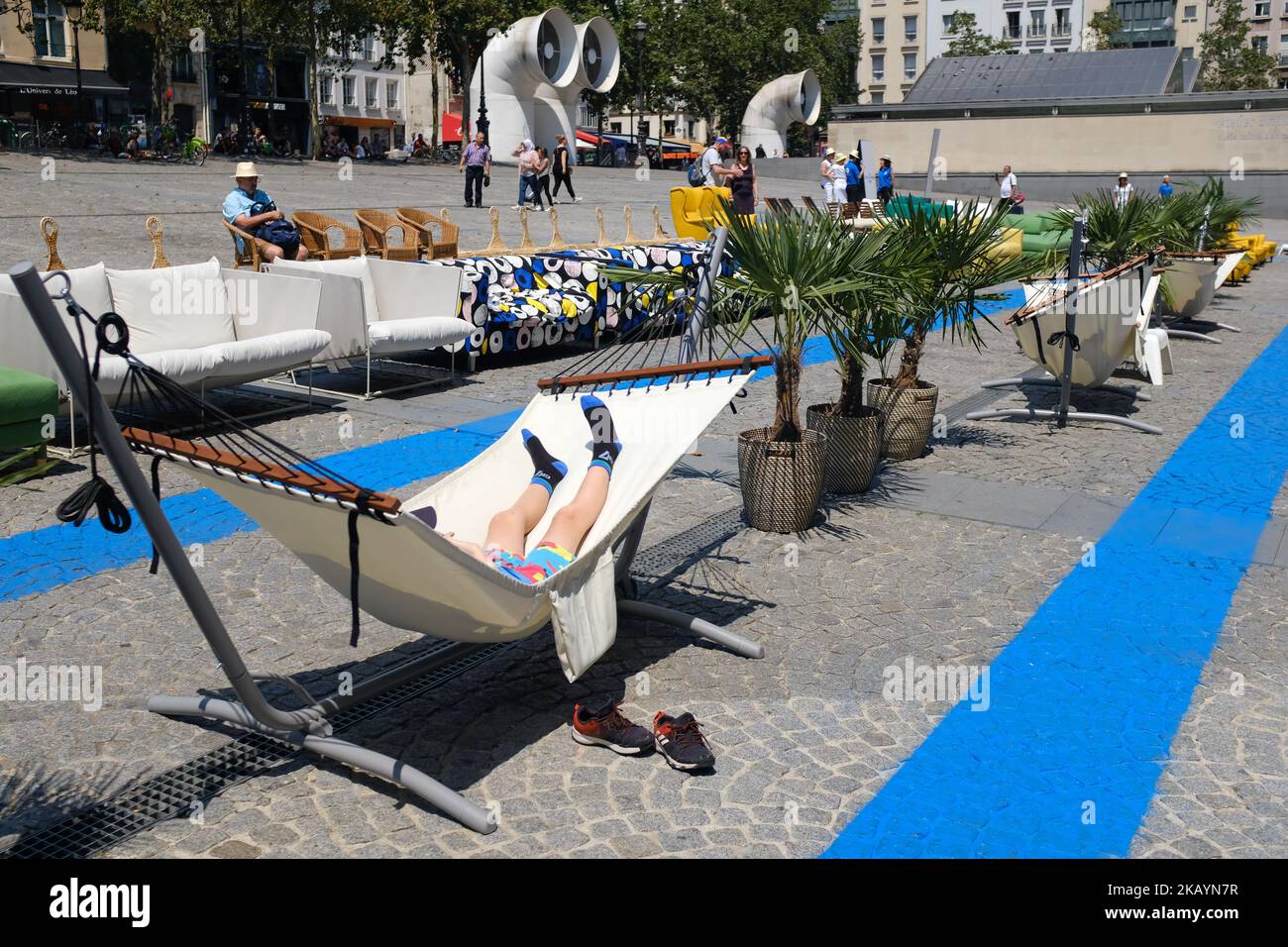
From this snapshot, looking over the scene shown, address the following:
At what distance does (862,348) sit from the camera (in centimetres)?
720

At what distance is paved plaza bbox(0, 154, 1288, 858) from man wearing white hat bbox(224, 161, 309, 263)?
312 centimetres

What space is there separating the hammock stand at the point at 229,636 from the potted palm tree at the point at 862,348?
237cm

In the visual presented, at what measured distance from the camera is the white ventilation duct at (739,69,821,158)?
54219 mm

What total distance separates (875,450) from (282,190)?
23.1 metres

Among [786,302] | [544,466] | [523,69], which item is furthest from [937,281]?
[523,69]

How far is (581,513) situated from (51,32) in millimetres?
54571

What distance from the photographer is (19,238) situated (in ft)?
56.7

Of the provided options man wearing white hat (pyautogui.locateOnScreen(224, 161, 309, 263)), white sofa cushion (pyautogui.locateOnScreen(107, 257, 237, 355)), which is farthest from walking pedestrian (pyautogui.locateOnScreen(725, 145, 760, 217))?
white sofa cushion (pyautogui.locateOnScreen(107, 257, 237, 355))

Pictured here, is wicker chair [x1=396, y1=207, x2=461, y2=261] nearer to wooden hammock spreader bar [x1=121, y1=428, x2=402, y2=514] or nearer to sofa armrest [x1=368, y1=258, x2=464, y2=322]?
sofa armrest [x1=368, y1=258, x2=464, y2=322]

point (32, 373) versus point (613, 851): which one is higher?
point (32, 373)

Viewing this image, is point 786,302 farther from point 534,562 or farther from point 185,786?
point 185,786

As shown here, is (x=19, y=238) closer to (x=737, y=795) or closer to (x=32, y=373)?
(x=32, y=373)

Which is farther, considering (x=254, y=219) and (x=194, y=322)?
(x=254, y=219)
